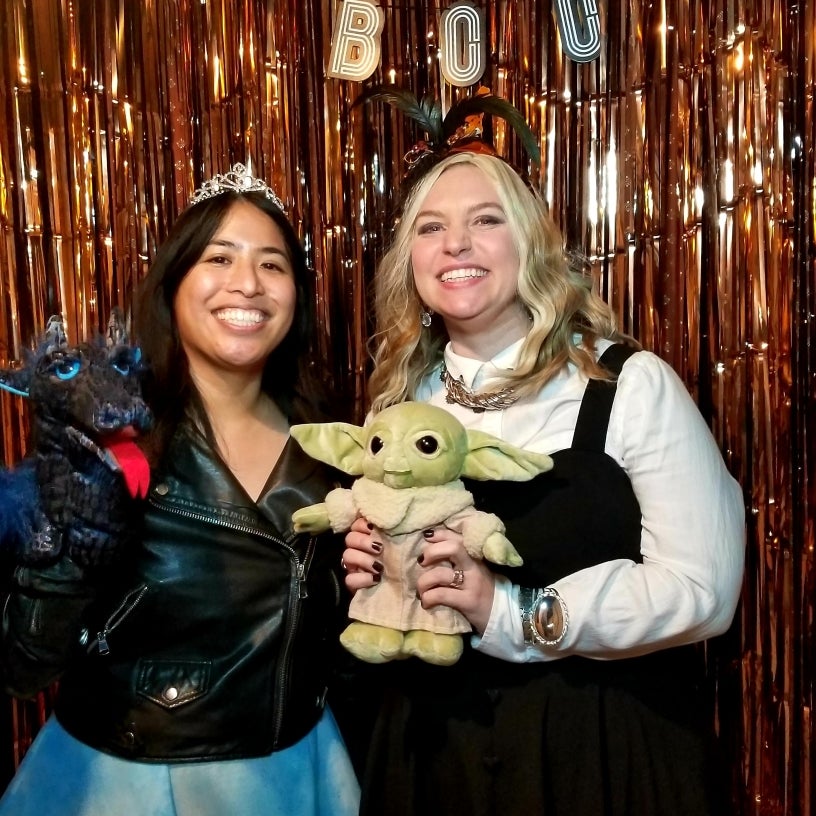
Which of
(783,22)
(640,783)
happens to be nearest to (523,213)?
(783,22)

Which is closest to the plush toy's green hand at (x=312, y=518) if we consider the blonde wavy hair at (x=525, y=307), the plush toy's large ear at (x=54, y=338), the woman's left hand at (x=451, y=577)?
the woman's left hand at (x=451, y=577)

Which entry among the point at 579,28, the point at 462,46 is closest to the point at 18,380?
the point at 462,46

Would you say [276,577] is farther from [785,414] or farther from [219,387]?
[785,414]

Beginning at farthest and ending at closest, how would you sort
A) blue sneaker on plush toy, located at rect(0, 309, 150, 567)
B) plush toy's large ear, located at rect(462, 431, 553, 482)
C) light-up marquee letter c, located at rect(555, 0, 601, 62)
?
light-up marquee letter c, located at rect(555, 0, 601, 62)
plush toy's large ear, located at rect(462, 431, 553, 482)
blue sneaker on plush toy, located at rect(0, 309, 150, 567)

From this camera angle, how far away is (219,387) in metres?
1.30

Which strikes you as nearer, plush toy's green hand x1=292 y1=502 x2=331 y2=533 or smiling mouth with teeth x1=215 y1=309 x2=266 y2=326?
plush toy's green hand x1=292 y1=502 x2=331 y2=533

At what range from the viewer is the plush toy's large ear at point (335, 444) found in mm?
1086

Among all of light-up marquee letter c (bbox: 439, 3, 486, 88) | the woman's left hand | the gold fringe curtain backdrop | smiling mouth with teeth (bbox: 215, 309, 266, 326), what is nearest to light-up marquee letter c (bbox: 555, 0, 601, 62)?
the gold fringe curtain backdrop

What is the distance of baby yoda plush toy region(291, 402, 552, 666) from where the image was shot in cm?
98

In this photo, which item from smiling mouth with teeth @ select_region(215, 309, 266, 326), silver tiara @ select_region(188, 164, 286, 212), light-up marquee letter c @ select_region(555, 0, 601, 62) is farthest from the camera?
light-up marquee letter c @ select_region(555, 0, 601, 62)

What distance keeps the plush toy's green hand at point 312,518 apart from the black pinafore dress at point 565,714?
9.6 inches

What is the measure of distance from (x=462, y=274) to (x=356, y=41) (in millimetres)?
748

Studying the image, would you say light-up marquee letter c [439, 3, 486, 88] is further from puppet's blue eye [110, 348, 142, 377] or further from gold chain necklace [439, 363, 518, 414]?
puppet's blue eye [110, 348, 142, 377]

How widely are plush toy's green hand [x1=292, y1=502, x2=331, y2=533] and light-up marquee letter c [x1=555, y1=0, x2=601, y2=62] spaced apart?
1123mm
